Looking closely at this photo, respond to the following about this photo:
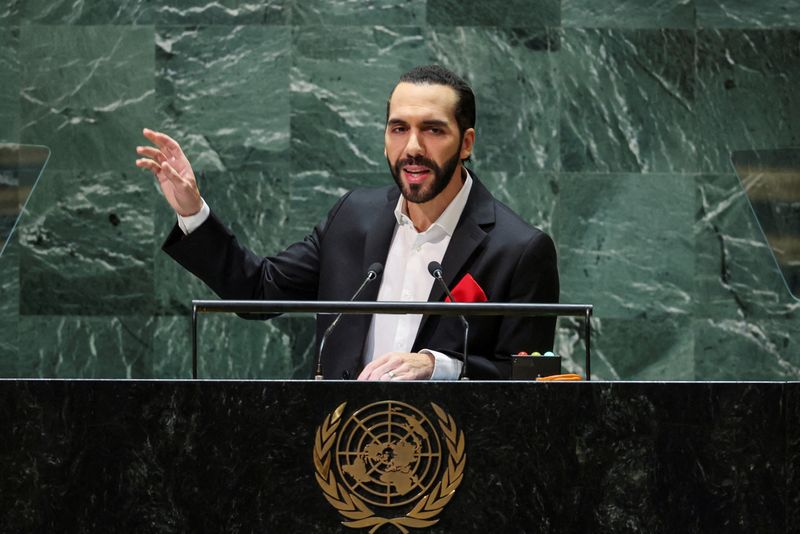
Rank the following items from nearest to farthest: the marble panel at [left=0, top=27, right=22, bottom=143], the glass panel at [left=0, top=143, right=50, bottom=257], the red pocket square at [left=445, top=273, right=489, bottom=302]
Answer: the red pocket square at [left=445, top=273, right=489, bottom=302], the glass panel at [left=0, top=143, right=50, bottom=257], the marble panel at [left=0, top=27, right=22, bottom=143]

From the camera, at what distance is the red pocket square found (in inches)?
138

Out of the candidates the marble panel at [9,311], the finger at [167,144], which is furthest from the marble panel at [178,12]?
the finger at [167,144]

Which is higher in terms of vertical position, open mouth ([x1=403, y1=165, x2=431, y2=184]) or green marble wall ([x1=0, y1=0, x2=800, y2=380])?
green marble wall ([x1=0, y1=0, x2=800, y2=380])

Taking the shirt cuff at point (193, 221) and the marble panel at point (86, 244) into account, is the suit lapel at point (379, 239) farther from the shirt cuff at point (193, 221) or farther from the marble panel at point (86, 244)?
the marble panel at point (86, 244)

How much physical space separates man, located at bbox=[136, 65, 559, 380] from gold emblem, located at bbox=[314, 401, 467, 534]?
106cm

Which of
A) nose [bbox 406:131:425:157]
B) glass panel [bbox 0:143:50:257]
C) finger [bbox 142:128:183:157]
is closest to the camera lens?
finger [bbox 142:128:183:157]

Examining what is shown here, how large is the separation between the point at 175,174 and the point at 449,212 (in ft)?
2.95

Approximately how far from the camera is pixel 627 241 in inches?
228

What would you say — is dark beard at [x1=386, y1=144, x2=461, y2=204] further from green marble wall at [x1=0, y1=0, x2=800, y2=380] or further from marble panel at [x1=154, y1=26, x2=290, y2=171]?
marble panel at [x1=154, y1=26, x2=290, y2=171]

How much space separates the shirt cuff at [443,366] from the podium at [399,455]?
0.81 m

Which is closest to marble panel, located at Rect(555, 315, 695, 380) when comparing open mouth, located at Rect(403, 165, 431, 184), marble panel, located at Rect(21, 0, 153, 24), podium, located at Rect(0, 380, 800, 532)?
open mouth, located at Rect(403, 165, 431, 184)

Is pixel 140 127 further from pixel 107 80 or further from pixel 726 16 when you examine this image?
pixel 726 16

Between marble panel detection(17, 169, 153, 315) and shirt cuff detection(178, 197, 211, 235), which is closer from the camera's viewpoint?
shirt cuff detection(178, 197, 211, 235)

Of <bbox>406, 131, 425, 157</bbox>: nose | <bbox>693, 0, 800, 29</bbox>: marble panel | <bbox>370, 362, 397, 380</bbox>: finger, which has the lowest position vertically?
<bbox>370, 362, 397, 380</bbox>: finger
